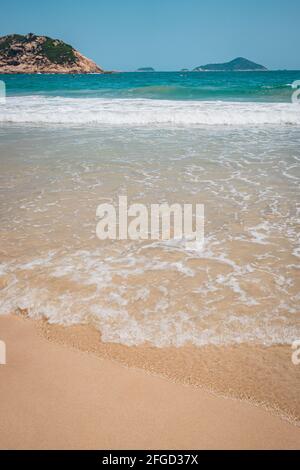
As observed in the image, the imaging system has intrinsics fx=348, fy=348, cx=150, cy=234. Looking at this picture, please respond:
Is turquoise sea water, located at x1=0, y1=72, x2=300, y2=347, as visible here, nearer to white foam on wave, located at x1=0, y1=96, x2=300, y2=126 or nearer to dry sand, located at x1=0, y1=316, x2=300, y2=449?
dry sand, located at x1=0, y1=316, x2=300, y2=449

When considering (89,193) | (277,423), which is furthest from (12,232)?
(277,423)

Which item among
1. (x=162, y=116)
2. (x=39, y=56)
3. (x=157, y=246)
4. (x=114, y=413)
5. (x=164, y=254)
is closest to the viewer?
(x=114, y=413)

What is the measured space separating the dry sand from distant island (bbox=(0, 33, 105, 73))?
116 m

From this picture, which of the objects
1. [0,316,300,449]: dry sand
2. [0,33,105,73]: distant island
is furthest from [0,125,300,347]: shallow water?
[0,33,105,73]: distant island

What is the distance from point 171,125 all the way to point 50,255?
10.9m

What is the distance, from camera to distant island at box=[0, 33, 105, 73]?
340 feet

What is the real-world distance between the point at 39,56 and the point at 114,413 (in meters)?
124

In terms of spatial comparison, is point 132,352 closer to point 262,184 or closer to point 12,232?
point 12,232

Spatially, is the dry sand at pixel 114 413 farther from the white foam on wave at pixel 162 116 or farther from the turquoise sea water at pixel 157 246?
the white foam on wave at pixel 162 116

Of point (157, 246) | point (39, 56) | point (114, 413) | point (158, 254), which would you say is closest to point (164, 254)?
point (158, 254)

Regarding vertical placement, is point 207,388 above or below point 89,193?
below

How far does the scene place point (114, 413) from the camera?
1.96 m

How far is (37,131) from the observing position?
12.0 meters

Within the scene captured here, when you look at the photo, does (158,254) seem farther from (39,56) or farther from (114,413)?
(39,56)
